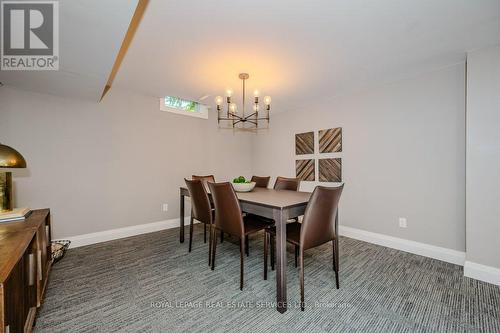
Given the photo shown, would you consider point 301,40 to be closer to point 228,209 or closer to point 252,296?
point 228,209

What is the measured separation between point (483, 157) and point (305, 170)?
2.28 m

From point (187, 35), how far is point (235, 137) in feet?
9.60

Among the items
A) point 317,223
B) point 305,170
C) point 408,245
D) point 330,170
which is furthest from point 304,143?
point 317,223

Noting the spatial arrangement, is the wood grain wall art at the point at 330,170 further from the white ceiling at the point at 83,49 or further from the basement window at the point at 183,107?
the white ceiling at the point at 83,49

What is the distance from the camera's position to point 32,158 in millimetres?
2619

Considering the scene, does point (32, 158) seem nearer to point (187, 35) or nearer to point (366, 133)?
point (187, 35)

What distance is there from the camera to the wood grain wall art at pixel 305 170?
3.87 metres

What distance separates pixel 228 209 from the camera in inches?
80.3

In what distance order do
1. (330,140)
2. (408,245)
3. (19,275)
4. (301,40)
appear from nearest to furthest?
(19,275) → (301,40) → (408,245) → (330,140)

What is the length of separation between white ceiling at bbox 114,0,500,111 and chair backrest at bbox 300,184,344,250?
141 cm

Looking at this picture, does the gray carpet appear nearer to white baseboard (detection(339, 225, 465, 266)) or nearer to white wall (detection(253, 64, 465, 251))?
white baseboard (detection(339, 225, 465, 266))

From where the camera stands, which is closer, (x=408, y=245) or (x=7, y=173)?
(x=7, y=173)

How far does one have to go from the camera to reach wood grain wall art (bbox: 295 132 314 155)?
3.87 m

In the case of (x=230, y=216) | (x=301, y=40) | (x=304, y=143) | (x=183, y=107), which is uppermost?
(x=301, y=40)
